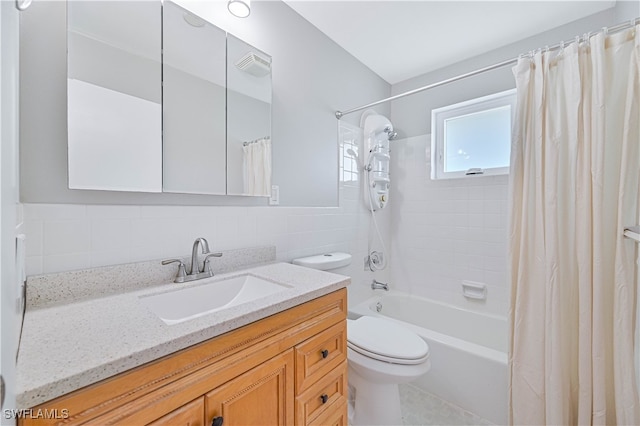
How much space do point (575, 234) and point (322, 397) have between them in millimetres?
1331

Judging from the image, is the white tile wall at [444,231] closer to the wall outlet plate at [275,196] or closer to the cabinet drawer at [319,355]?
the wall outlet plate at [275,196]

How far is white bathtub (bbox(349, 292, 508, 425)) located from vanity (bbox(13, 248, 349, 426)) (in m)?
0.86

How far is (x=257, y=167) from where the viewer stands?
142 cm

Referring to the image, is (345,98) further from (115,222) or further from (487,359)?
(487,359)

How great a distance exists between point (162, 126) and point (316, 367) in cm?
113

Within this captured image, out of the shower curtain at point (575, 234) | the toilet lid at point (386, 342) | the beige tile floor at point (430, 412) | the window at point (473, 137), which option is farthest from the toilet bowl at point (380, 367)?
the window at point (473, 137)

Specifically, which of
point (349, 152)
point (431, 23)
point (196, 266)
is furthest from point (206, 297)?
point (431, 23)

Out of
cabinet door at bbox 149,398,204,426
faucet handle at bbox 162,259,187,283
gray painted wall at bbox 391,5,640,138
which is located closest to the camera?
cabinet door at bbox 149,398,204,426

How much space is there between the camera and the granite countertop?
0.46 meters

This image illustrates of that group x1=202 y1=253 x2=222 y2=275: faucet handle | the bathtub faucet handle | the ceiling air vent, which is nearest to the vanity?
x1=202 y1=253 x2=222 y2=275: faucet handle

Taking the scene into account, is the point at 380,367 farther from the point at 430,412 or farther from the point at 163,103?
the point at 163,103

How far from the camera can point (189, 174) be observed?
1.17 m

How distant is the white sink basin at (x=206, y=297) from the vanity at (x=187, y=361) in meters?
0.03

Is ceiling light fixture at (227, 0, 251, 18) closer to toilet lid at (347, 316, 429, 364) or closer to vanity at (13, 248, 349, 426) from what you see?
vanity at (13, 248, 349, 426)
